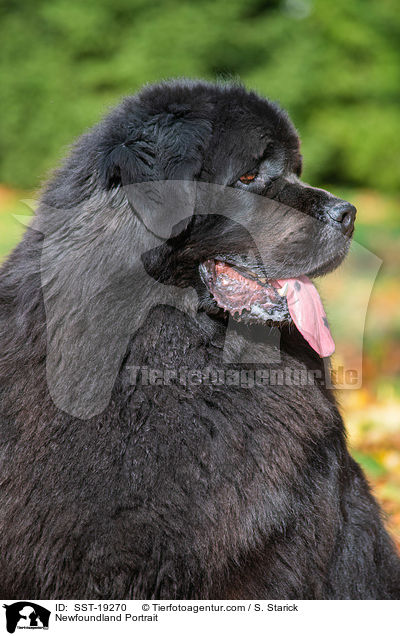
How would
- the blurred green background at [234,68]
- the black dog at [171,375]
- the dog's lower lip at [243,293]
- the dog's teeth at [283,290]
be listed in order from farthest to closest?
the blurred green background at [234,68]
the dog's teeth at [283,290]
the dog's lower lip at [243,293]
the black dog at [171,375]

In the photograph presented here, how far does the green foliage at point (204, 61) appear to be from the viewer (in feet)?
41.6

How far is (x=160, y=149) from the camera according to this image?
2697 millimetres

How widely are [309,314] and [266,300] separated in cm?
19

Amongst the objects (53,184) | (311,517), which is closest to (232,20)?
(53,184)

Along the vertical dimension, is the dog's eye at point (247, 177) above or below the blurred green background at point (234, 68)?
below

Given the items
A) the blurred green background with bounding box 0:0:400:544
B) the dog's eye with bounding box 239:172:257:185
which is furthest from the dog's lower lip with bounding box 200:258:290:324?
the blurred green background with bounding box 0:0:400:544

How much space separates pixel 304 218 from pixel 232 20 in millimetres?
11287

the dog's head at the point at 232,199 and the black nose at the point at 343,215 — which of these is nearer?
the dog's head at the point at 232,199

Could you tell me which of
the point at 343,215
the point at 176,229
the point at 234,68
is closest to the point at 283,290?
the point at 343,215

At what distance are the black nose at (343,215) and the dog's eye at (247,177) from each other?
0.38 metres

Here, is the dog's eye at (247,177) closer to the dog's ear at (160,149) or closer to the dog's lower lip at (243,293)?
the dog's ear at (160,149)

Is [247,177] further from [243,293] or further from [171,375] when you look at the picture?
[171,375]

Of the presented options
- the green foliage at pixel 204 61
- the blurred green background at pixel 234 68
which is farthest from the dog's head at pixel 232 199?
the green foliage at pixel 204 61

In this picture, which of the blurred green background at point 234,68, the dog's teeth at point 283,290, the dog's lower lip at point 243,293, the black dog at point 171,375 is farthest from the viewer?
the blurred green background at point 234,68
